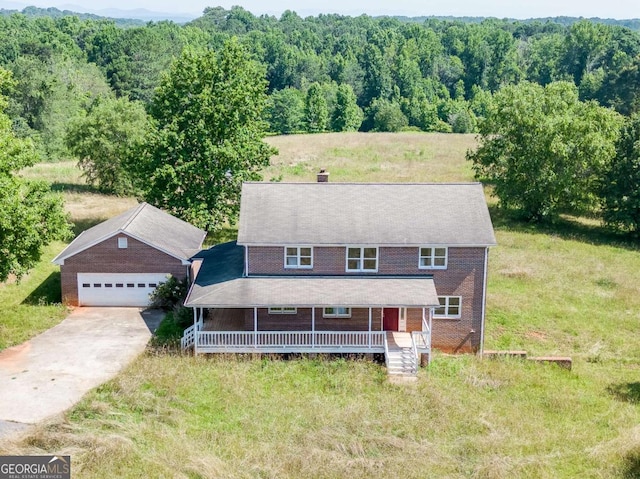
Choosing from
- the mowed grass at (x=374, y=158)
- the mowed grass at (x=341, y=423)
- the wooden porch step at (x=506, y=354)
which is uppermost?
the mowed grass at (x=374, y=158)

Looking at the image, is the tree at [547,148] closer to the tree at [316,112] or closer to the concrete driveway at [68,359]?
the concrete driveway at [68,359]

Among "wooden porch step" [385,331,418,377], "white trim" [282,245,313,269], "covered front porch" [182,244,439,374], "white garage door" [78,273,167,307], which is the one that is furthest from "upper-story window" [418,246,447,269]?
"white garage door" [78,273,167,307]

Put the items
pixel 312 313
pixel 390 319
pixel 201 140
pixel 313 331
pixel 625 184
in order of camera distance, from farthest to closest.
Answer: pixel 625 184 → pixel 201 140 → pixel 390 319 → pixel 312 313 → pixel 313 331

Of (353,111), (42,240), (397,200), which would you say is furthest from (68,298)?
(353,111)

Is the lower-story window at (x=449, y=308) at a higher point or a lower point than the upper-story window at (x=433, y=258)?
lower

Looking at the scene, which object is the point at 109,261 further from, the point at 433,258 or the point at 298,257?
the point at 433,258

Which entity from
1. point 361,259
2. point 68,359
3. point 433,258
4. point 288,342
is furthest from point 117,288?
point 433,258

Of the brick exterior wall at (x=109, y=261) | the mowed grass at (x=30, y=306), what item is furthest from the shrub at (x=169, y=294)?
the mowed grass at (x=30, y=306)

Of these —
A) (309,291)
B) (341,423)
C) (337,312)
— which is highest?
(309,291)
